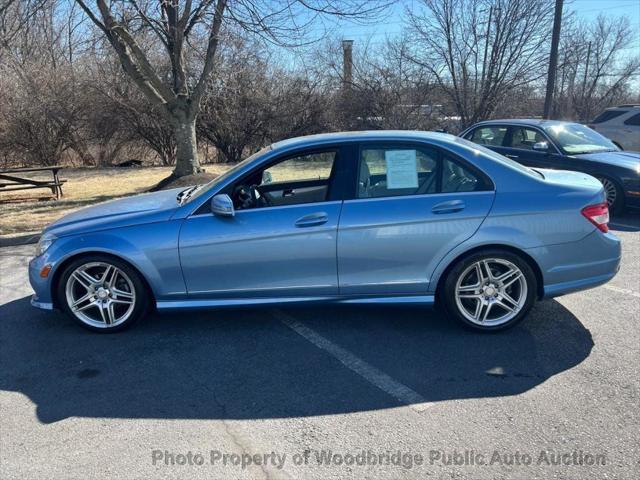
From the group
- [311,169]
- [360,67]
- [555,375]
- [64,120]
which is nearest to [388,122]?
[360,67]

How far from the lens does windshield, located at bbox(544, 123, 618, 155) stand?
8555 millimetres

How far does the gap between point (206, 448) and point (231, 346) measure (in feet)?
3.99

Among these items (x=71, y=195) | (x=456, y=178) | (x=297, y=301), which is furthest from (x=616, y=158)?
(x=71, y=195)

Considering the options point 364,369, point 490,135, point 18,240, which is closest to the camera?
point 364,369

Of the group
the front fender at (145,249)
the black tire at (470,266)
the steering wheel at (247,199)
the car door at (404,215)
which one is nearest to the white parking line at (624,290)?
the black tire at (470,266)

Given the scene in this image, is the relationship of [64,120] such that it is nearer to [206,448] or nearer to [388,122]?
[388,122]

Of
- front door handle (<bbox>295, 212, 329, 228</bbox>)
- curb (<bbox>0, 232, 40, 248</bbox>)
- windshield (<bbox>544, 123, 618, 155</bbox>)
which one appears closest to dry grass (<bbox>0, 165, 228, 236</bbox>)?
curb (<bbox>0, 232, 40, 248</bbox>)

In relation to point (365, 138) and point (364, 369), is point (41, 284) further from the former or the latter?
point (365, 138)

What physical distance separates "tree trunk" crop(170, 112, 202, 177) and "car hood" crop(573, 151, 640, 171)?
8.02 meters

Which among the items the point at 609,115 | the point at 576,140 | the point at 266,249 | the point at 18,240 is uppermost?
the point at 609,115

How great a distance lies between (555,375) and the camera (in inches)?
137

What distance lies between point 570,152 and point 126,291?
7.31 meters

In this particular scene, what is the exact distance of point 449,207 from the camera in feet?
12.9

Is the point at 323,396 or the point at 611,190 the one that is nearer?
the point at 323,396
